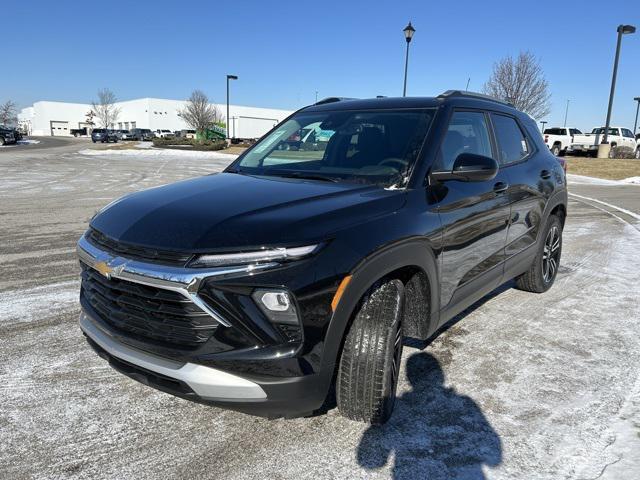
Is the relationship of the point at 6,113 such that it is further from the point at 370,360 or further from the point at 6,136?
the point at 370,360

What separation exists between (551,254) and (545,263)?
0.18 metres

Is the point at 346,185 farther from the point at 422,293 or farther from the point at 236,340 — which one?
the point at 236,340

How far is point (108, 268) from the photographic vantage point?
7.50ft

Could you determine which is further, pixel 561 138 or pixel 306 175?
pixel 561 138

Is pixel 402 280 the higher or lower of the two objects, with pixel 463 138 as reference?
lower

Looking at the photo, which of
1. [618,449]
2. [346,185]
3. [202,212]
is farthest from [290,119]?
[618,449]

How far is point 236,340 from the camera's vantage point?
2.08 m

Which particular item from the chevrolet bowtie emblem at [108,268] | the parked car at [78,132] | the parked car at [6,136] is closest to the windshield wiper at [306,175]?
the chevrolet bowtie emblem at [108,268]

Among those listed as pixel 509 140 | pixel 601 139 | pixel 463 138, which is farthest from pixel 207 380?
pixel 601 139

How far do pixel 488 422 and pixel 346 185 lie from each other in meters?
1.60

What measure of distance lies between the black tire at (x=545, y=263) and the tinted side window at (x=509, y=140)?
0.91 m

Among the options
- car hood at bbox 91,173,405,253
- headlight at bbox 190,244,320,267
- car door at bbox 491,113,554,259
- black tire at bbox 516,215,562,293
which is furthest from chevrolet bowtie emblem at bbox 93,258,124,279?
black tire at bbox 516,215,562,293

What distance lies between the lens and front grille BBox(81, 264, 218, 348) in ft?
6.90

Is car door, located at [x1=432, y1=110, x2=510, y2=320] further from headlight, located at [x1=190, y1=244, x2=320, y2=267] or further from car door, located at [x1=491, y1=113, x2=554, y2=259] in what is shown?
headlight, located at [x1=190, y1=244, x2=320, y2=267]
